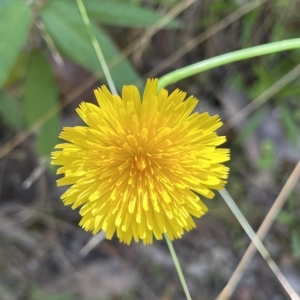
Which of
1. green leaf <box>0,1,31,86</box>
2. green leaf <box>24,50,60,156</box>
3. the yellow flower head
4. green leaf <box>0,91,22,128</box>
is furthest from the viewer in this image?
green leaf <box>0,91,22,128</box>

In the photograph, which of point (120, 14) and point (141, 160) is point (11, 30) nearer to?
point (120, 14)

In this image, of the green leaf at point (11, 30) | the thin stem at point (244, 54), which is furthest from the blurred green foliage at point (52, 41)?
the thin stem at point (244, 54)

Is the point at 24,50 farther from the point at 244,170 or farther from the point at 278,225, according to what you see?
the point at 278,225

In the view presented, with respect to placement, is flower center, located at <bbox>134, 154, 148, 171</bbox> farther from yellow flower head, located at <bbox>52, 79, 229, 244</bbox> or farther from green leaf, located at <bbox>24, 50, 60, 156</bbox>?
green leaf, located at <bbox>24, 50, 60, 156</bbox>

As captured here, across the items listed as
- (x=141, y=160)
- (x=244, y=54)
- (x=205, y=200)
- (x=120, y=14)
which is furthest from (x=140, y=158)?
(x=205, y=200)

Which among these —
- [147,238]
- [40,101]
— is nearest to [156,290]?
[147,238]

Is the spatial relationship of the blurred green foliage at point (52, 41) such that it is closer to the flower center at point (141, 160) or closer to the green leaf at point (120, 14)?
the green leaf at point (120, 14)

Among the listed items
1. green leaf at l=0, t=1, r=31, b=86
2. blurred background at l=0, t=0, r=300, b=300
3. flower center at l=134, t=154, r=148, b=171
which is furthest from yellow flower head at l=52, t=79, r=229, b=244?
blurred background at l=0, t=0, r=300, b=300

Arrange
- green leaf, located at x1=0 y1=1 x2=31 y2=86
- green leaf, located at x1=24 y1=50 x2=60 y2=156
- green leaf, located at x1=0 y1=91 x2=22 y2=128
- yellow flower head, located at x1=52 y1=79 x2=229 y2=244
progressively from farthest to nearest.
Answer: green leaf, located at x1=0 y1=91 x2=22 y2=128 → green leaf, located at x1=24 y1=50 x2=60 y2=156 → green leaf, located at x1=0 y1=1 x2=31 y2=86 → yellow flower head, located at x1=52 y1=79 x2=229 y2=244
